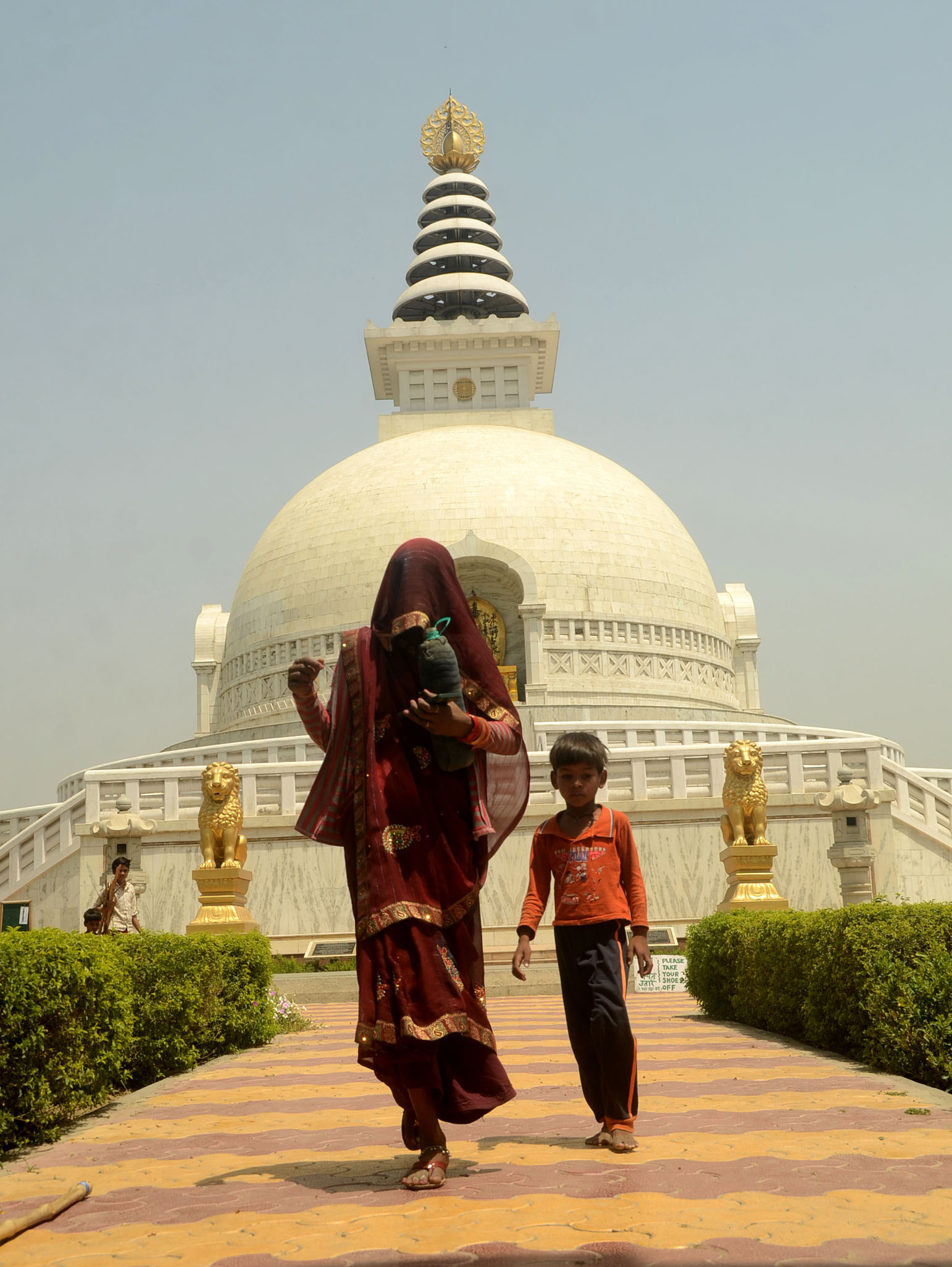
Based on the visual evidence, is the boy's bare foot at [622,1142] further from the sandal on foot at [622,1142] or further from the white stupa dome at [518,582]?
the white stupa dome at [518,582]

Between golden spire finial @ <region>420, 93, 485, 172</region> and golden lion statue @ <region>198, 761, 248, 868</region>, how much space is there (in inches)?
1204

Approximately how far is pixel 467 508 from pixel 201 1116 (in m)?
22.8

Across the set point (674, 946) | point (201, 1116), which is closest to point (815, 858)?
point (674, 946)

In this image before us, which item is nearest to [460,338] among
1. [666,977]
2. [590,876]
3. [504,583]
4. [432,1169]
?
[504,583]

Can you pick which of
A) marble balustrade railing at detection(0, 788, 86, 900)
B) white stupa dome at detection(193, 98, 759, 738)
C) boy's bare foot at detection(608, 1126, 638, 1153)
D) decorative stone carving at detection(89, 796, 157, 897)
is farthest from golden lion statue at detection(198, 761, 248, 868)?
boy's bare foot at detection(608, 1126, 638, 1153)

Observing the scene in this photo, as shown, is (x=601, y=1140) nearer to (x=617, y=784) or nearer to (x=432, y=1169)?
(x=432, y=1169)

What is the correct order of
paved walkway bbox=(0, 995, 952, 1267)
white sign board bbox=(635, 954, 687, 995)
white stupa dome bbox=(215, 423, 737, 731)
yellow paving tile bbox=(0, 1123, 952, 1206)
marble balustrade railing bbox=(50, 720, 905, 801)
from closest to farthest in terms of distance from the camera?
paved walkway bbox=(0, 995, 952, 1267), yellow paving tile bbox=(0, 1123, 952, 1206), white sign board bbox=(635, 954, 687, 995), marble balustrade railing bbox=(50, 720, 905, 801), white stupa dome bbox=(215, 423, 737, 731)

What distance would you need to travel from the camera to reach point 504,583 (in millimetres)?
27812

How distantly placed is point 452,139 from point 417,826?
3960cm

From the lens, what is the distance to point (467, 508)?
28.5m

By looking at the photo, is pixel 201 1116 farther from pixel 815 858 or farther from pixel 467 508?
pixel 467 508

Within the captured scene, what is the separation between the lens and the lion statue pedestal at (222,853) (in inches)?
589

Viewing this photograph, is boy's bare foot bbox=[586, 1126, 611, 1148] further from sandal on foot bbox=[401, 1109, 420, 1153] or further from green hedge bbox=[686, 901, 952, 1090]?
green hedge bbox=[686, 901, 952, 1090]

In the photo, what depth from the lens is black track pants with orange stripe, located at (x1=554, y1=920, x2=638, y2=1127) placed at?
498cm
